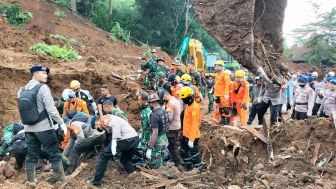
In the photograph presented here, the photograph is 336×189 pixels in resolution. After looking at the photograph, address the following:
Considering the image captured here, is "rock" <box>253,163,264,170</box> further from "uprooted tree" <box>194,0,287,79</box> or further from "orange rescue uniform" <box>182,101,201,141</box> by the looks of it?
"uprooted tree" <box>194,0,287,79</box>

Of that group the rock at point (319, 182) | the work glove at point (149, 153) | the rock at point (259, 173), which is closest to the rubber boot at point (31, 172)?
the work glove at point (149, 153)

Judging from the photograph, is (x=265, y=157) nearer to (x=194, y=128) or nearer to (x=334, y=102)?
(x=194, y=128)

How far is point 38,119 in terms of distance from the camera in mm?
5645

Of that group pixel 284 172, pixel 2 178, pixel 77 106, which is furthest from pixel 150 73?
pixel 284 172

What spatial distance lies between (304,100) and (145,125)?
13.6 feet

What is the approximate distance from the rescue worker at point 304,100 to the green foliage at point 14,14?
12561 mm

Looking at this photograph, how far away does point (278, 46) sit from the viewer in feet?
24.0

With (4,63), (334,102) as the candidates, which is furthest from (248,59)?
(4,63)

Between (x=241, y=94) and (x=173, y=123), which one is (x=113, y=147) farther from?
(x=241, y=94)

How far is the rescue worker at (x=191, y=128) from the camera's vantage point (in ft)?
23.0

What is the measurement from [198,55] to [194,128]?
43.1 feet

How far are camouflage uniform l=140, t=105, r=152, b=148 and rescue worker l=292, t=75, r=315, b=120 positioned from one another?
394 cm

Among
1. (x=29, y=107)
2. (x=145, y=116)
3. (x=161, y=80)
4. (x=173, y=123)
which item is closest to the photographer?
(x=29, y=107)

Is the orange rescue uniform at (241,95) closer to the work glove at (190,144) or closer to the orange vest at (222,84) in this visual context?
the orange vest at (222,84)
